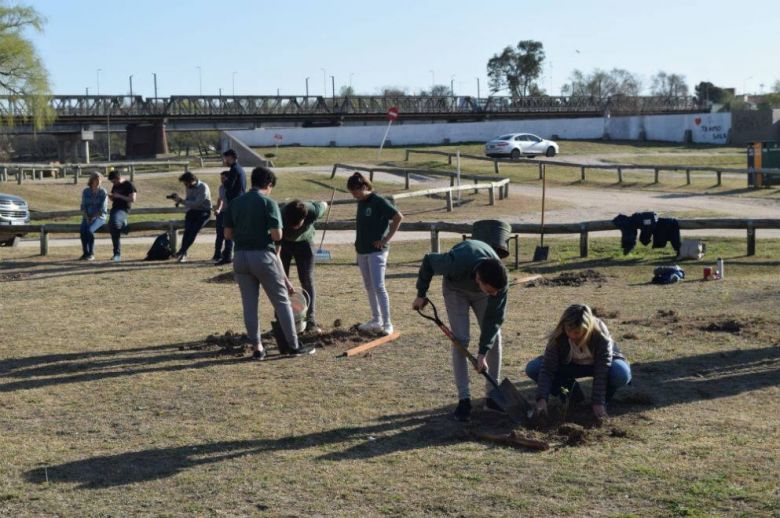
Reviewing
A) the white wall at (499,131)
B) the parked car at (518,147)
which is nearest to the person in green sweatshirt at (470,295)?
the parked car at (518,147)

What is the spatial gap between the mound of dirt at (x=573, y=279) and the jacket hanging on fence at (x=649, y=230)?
2345 millimetres

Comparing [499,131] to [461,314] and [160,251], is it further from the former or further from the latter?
[461,314]

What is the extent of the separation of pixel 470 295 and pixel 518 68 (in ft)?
317

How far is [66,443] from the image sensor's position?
796 cm

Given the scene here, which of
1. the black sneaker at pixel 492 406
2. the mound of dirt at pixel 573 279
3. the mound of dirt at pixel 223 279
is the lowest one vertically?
the mound of dirt at pixel 573 279

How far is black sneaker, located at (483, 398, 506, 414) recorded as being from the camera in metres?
8.32

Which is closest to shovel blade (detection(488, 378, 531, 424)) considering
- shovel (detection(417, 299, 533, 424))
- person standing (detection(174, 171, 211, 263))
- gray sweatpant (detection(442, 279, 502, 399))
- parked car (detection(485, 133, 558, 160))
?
shovel (detection(417, 299, 533, 424))

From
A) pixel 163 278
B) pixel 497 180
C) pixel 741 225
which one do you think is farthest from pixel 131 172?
pixel 741 225

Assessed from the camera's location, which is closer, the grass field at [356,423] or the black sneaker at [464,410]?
the grass field at [356,423]

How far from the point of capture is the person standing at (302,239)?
11.1 metres

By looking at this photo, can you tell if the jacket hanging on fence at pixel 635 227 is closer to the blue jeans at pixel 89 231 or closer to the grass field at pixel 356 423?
the grass field at pixel 356 423

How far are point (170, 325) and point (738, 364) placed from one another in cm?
641

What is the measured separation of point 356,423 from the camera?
8.35 m

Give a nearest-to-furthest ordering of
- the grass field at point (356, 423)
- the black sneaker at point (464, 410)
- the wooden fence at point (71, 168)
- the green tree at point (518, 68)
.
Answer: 1. the grass field at point (356, 423)
2. the black sneaker at point (464, 410)
3. the wooden fence at point (71, 168)
4. the green tree at point (518, 68)
